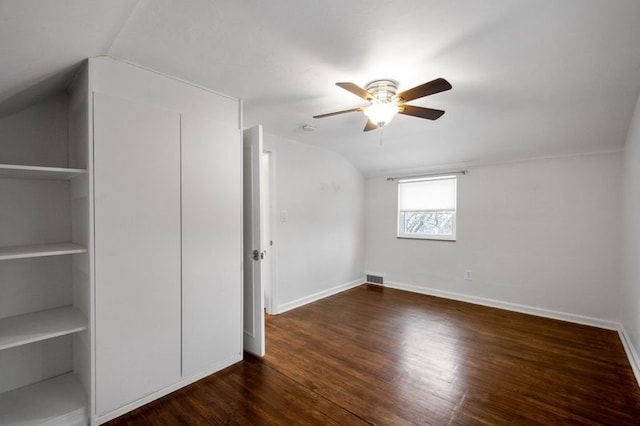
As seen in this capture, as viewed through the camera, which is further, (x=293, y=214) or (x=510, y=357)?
(x=293, y=214)

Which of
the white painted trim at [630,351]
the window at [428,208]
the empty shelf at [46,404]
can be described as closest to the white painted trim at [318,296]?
the window at [428,208]

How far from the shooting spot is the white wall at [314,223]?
389 cm

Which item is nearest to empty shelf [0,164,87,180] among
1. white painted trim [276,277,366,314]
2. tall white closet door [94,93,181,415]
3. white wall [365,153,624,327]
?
tall white closet door [94,93,181,415]

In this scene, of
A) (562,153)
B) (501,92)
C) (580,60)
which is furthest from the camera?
(562,153)

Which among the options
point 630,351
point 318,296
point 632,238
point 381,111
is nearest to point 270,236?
point 318,296

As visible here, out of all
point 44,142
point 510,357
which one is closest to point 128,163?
point 44,142

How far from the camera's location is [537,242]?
3.83 m

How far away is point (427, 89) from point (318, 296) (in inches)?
132

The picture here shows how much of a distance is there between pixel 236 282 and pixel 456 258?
340 centimetres

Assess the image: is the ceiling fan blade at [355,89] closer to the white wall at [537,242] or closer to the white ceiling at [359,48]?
the white ceiling at [359,48]

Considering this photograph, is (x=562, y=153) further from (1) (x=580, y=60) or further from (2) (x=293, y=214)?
(2) (x=293, y=214)

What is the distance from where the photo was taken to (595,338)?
3111 millimetres

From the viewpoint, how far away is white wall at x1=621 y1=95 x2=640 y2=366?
7.89 ft

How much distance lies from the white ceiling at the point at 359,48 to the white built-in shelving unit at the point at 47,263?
17.1 inches
